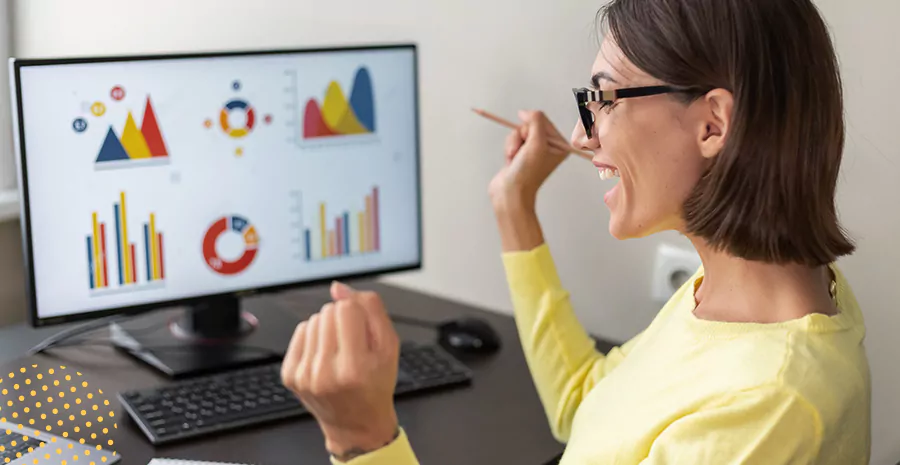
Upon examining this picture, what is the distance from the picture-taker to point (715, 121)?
974 millimetres

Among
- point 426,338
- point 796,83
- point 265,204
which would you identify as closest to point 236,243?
point 265,204

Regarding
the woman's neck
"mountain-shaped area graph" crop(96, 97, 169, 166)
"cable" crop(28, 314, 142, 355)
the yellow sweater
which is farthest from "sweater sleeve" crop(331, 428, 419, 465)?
"cable" crop(28, 314, 142, 355)

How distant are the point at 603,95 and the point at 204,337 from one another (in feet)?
2.73

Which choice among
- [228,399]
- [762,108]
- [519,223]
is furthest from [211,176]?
[762,108]

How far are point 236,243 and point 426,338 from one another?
341 mm

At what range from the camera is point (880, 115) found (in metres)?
1.31

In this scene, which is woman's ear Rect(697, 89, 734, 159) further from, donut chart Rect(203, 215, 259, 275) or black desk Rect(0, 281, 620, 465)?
donut chart Rect(203, 215, 259, 275)

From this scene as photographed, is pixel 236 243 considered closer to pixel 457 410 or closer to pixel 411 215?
pixel 411 215

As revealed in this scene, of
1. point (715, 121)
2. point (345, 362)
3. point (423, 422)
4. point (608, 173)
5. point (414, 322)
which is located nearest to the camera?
point (345, 362)

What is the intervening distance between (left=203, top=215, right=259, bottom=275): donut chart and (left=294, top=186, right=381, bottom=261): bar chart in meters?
0.08

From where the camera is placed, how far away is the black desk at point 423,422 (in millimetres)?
1241

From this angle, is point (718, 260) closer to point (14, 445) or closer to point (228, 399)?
point (228, 399)

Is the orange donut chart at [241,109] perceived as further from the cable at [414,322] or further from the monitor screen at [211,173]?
the cable at [414,322]

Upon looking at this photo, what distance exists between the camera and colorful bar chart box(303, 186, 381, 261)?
160 cm
